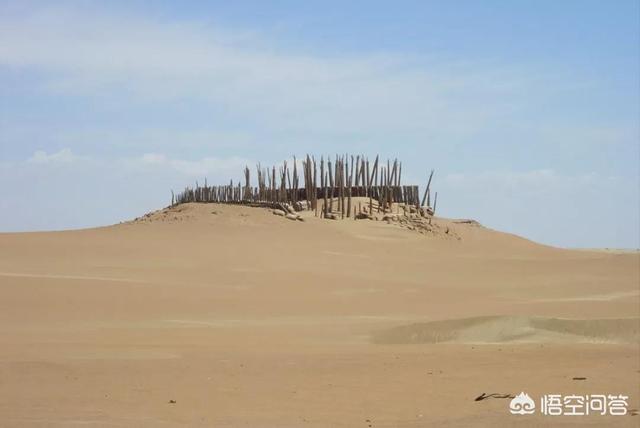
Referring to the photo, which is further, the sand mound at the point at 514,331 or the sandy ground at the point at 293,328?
the sand mound at the point at 514,331

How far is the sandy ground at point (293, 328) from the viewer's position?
22.5ft

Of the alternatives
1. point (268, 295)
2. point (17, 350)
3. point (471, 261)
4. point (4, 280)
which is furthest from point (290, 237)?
point (17, 350)

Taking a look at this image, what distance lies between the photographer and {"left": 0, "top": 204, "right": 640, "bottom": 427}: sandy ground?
6.87 meters

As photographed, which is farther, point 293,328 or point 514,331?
point 293,328

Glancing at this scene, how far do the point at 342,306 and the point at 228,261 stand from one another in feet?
18.6

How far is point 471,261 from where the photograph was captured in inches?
997

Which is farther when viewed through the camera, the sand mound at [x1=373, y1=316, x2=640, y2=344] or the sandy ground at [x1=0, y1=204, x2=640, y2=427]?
the sand mound at [x1=373, y1=316, x2=640, y2=344]

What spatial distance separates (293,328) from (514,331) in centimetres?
317

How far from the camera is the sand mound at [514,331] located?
11.7m

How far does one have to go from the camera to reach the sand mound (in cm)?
1166

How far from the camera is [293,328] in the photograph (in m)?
13.0

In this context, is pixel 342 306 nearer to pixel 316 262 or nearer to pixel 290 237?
pixel 316 262

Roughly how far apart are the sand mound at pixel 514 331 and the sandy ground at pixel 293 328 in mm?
33

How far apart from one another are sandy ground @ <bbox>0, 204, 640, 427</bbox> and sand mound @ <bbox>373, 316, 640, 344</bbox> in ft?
0.11
